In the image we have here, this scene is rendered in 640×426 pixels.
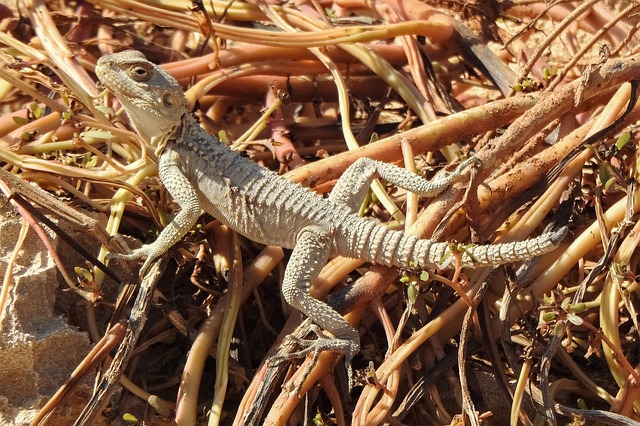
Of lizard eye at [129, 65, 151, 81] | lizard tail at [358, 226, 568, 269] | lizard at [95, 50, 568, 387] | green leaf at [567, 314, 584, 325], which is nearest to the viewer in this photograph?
green leaf at [567, 314, 584, 325]

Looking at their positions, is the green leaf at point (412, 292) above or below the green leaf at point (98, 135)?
below

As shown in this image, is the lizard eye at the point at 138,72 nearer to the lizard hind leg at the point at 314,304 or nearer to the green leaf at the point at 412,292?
the lizard hind leg at the point at 314,304

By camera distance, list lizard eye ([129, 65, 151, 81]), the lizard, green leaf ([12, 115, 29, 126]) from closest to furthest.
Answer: the lizard
green leaf ([12, 115, 29, 126])
lizard eye ([129, 65, 151, 81])

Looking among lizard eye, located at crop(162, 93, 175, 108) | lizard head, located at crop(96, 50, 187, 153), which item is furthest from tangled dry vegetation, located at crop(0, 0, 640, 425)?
lizard eye, located at crop(162, 93, 175, 108)

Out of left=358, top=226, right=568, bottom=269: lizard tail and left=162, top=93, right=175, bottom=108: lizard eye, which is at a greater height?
left=162, top=93, right=175, bottom=108: lizard eye

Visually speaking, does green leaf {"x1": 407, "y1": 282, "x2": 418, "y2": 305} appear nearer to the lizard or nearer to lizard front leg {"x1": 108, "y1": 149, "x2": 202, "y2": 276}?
the lizard

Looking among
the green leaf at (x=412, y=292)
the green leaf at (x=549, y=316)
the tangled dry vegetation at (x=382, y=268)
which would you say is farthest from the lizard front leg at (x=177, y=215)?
the green leaf at (x=549, y=316)

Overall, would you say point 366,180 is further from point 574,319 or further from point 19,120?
point 19,120
